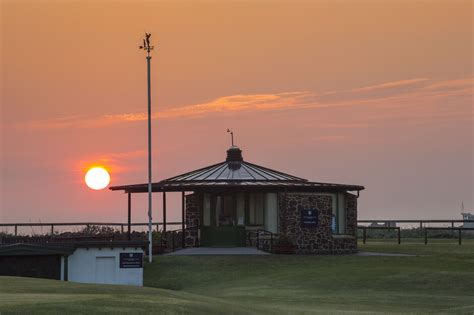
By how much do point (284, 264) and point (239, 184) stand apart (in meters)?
6.56

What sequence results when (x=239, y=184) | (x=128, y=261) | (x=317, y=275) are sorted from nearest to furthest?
(x=317, y=275) < (x=128, y=261) < (x=239, y=184)

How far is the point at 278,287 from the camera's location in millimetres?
33844

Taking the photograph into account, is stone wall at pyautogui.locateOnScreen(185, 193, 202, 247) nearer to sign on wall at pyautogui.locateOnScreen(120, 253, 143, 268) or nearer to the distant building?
the distant building

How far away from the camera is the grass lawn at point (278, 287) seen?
21.8 meters

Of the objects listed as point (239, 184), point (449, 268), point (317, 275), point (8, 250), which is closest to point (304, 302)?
point (317, 275)

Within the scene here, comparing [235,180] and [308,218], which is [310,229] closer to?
[308,218]

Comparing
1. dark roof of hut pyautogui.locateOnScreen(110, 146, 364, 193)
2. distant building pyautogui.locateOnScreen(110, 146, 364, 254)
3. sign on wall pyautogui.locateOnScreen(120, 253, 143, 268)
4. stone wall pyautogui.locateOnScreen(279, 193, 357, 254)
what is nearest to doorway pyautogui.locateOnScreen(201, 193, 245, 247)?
distant building pyautogui.locateOnScreen(110, 146, 364, 254)

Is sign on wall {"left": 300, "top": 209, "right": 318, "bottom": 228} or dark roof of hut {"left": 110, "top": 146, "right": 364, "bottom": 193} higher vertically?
dark roof of hut {"left": 110, "top": 146, "right": 364, "bottom": 193}

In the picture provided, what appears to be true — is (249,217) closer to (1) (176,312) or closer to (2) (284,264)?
(2) (284,264)

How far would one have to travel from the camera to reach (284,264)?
3994 cm

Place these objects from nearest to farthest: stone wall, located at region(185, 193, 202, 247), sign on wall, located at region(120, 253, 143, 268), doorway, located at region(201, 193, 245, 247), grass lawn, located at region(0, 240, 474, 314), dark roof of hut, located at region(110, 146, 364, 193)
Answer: grass lawn, located at region(0, 240, 474, 314), sign on wall, located at region(120, 253, 143, 268), dark roof of hut, located at region(110, 146, 364, 193), doorway, located at region(201, 193, 245, 247), stone wall, located at region(185, 193, 202, 247)

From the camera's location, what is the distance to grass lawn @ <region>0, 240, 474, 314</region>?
71.5 feet

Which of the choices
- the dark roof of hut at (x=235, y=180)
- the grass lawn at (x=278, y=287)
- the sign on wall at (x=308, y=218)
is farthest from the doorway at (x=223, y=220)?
the grass lawn at (x=278, y=287)

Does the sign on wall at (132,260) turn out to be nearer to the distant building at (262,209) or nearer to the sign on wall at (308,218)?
the distant building at (262,209)
